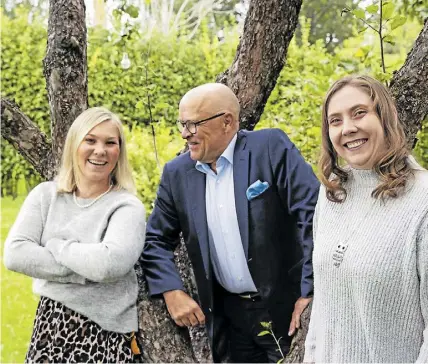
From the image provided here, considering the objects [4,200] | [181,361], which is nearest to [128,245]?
[181,361]

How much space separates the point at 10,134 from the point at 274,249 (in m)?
1.62

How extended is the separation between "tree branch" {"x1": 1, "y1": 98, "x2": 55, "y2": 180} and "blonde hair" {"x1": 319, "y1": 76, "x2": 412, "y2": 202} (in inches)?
69.8

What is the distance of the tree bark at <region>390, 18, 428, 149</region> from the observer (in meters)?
2.74

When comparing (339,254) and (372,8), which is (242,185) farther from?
(372,8)

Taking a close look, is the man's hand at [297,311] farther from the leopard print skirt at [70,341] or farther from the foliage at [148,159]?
the foliage at [148,159]

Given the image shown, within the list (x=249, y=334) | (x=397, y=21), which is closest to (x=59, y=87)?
(x=249, y=334)

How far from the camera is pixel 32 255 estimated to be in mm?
2521

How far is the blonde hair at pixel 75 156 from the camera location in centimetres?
263

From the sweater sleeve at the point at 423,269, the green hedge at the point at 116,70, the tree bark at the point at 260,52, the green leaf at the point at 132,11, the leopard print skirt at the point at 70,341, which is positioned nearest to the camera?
the sweater sleeve at the point at 423,269

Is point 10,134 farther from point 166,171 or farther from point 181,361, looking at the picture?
point 181,361

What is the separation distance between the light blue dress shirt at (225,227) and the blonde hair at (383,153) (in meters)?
0.64

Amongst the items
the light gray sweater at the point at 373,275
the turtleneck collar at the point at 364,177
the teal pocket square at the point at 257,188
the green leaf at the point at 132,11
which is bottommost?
the light gray sweater at the point at 373,275

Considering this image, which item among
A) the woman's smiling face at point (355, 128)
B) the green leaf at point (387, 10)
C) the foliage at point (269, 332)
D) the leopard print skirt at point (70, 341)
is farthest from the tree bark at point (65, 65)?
the woman's smiling face at point (355, 128)

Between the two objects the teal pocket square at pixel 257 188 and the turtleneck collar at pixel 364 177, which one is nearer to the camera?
the turtleneck collar at pixel 364 177
